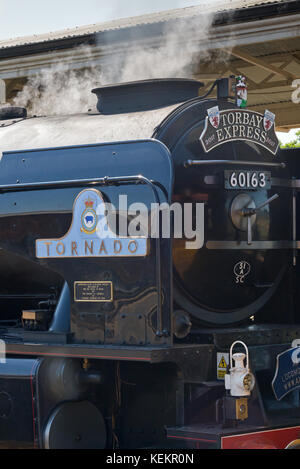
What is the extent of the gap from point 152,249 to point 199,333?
787 millimetres

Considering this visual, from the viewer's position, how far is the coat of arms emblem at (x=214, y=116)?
6.00 meters

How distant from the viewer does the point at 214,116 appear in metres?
6.02

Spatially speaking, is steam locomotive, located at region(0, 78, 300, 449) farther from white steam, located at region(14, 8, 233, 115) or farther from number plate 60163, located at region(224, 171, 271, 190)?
white steam, located at region(14, 8, 233, 115)

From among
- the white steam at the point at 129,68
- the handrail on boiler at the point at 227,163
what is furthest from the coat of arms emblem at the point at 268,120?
the white steam at the point at 129,68

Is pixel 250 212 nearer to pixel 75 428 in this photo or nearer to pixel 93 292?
pixel 93 292

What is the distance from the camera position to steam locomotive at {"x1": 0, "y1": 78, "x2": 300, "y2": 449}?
5.60 meters

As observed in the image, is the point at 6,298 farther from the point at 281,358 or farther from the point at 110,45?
the point at 110,45

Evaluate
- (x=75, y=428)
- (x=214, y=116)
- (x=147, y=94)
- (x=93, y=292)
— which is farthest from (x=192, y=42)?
(x=75, y=428)

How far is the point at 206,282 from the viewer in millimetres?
6066

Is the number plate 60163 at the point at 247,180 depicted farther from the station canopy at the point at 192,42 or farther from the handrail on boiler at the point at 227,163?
the station canopy at the point at 192,42

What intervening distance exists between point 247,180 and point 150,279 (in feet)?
3.88

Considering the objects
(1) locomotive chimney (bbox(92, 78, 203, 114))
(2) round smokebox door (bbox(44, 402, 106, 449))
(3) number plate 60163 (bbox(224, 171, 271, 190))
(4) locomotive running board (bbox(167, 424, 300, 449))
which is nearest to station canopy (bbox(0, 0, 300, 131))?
(1) locomotive chimney (bbox(92, 78, 203, 114))

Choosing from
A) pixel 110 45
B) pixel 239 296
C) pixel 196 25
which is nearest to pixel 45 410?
pixel 239 296

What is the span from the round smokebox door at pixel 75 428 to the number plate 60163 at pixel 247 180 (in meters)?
1.88
